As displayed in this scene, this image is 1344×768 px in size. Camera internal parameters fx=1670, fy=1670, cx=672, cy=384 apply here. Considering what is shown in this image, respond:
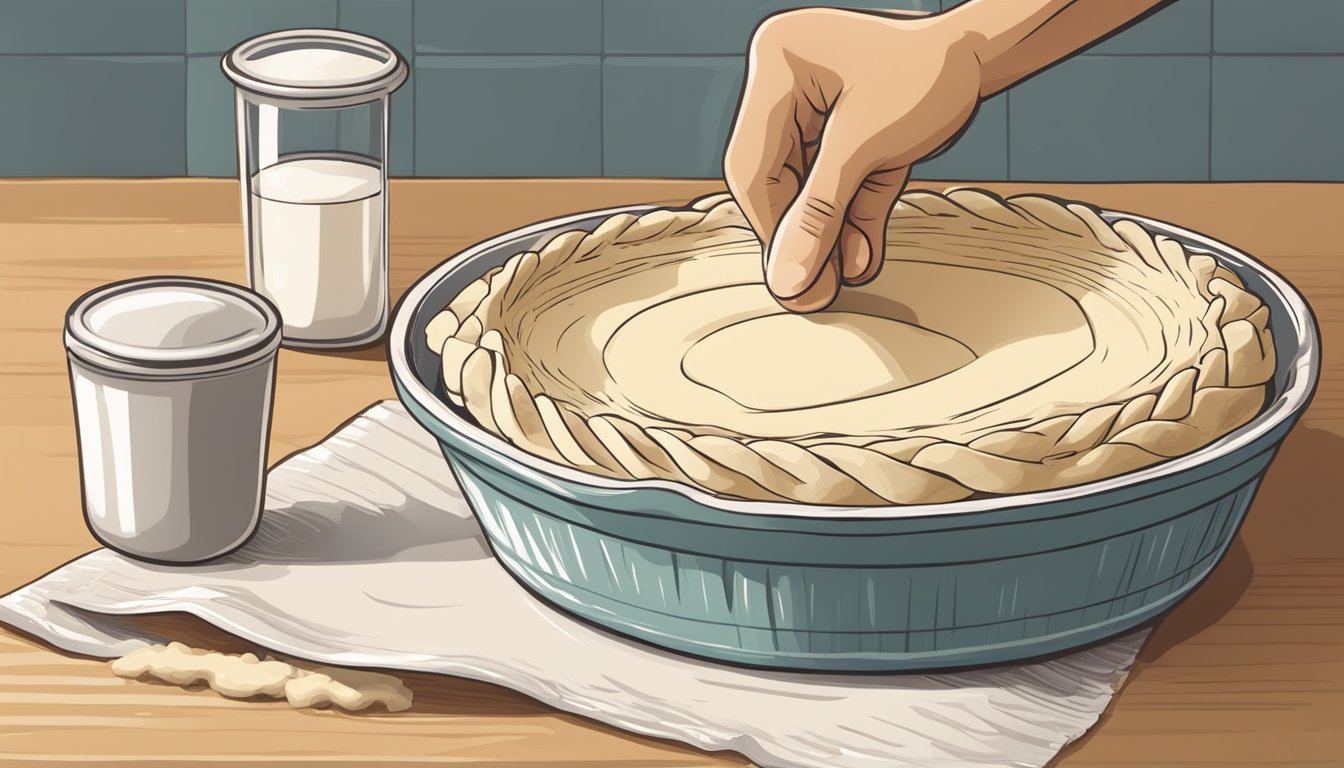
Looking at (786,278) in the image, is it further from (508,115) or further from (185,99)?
(185,99)

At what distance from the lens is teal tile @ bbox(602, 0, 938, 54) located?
1409 millimetres

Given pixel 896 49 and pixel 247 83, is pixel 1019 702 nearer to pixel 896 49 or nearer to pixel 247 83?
pixel 896 49

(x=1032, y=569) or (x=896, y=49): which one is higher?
(x=896, y=49)

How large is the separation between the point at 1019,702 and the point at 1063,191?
630 millimetres

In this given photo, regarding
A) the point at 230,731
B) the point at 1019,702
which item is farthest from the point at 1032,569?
the point at 230,731

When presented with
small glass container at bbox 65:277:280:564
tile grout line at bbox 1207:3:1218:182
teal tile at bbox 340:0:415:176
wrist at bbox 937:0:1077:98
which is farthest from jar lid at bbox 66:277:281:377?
tile grout line at bbox 1207:3:1218:182

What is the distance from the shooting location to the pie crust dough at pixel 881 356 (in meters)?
0.62

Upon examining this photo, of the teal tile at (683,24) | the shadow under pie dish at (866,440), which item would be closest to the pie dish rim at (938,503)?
the shadow under pie dish at (866,440)

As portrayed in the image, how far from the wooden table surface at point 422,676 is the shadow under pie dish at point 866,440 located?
47mm

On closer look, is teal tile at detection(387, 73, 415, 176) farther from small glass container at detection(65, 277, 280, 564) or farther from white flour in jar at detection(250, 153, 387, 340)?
small glass container at detection(65, 277, 280, 564)

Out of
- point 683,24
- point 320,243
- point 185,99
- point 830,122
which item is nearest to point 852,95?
point 830,122

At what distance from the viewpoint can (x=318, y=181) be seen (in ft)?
3.18

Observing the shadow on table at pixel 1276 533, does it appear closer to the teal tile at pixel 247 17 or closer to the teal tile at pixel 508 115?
the teal tile at pixel 508 115

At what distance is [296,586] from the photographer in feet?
2.39
